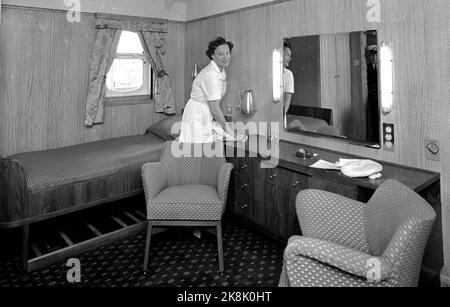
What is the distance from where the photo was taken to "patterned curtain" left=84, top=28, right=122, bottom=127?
12.8 feet

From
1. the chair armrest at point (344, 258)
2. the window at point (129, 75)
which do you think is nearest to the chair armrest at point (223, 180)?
the chair armrest at point (344, 258)

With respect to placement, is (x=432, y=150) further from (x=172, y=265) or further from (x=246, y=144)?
(x=172, y=265)

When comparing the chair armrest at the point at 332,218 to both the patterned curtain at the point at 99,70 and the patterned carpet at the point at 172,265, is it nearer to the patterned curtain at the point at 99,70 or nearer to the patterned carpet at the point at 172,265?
the patterned carpet at the point at 172,265

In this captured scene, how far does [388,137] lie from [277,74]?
1.23 m

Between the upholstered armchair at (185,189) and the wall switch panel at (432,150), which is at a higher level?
the wall switch panel at (432,150)

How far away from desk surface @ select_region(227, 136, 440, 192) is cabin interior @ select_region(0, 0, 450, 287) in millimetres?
16

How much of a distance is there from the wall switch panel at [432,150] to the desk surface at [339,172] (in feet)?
0.32

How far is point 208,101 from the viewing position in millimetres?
3258

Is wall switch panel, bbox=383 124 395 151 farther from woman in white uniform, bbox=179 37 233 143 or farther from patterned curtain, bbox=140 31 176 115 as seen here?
patterned curtain, bbox=140 31 176 115

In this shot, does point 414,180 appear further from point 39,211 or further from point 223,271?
point 39,211

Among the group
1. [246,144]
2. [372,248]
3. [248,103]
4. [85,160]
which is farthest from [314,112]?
[85,160]

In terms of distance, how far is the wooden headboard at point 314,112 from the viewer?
9.36 ft

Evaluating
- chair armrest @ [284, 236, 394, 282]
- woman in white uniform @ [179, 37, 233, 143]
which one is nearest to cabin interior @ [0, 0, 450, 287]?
chair armrest @ [284, 236, 394, 282]
